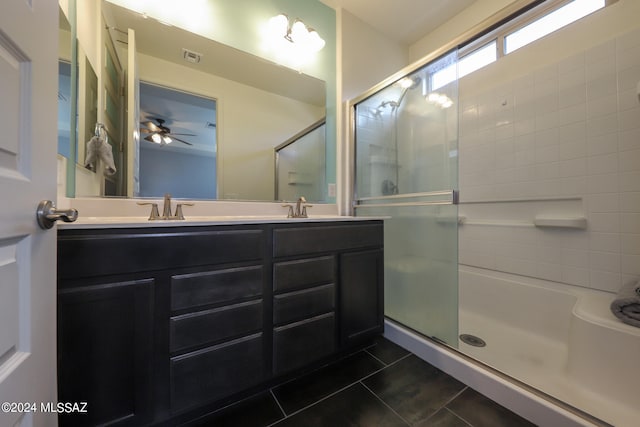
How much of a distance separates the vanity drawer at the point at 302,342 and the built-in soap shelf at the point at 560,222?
5.23ft

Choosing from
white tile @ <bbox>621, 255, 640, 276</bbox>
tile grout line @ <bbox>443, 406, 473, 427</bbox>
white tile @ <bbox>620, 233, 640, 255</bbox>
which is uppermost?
white tile @ <bbox>620, 233, 640, 255</bbox>

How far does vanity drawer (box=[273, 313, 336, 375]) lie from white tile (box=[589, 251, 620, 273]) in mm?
1646

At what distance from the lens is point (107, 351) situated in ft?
2.62

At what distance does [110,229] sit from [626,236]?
8.31 ft

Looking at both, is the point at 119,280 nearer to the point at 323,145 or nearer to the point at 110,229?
the point at 110,229

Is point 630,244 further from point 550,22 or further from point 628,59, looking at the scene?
point 550,22

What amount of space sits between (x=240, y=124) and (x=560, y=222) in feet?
7.33

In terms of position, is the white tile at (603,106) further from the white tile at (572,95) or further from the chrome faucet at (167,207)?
the chrome faucet at (167,207)

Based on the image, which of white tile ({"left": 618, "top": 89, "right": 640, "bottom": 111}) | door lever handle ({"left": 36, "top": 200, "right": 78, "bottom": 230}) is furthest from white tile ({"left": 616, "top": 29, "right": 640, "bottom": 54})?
door lever handle ({"left": 36, "top": 200, "right": 78, "bottom": 230})

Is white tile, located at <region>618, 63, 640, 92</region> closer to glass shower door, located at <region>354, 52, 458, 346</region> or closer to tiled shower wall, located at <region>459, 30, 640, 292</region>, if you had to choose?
tiled shower wall, located at <region>459, 30, 640, 292</region>

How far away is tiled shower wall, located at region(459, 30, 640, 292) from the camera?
136 cm

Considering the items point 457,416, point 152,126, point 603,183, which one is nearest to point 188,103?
point 152,126

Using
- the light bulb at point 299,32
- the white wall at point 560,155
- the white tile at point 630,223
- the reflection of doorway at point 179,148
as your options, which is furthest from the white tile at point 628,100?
the reflection of doorway at point 179,148

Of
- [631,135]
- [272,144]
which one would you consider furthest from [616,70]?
[272,144]
